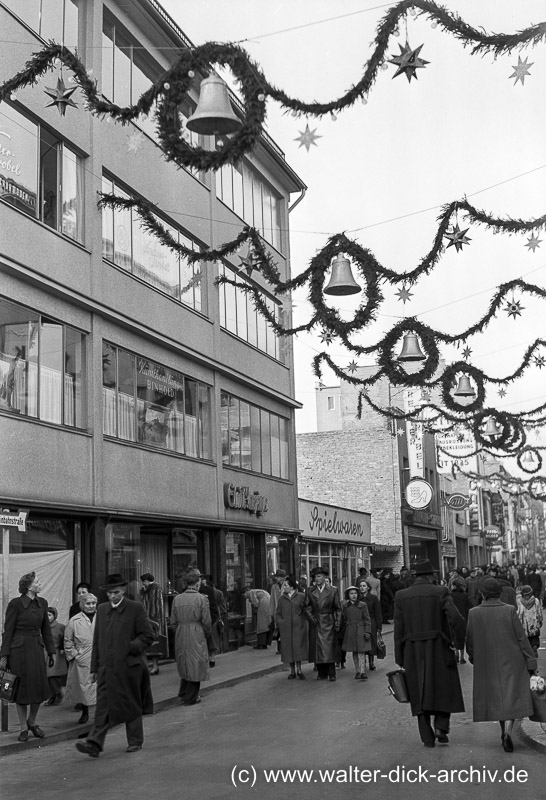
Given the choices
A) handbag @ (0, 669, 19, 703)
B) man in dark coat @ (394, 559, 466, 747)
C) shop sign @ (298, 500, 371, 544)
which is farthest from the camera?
shop sign @ (298, 500, 371, 544)

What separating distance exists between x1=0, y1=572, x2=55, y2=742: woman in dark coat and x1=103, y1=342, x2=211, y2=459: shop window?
777cm

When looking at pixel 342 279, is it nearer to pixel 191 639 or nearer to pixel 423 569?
pixel 423 569

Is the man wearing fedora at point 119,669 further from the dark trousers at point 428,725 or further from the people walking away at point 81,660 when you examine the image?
the dark trousers at point 428,725

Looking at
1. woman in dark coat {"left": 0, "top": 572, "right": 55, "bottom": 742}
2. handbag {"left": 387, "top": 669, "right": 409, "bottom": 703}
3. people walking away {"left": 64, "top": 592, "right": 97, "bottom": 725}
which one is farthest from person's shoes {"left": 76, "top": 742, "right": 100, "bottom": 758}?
handbag {"left": 387, "top": 669, "right": 409, "bottom": 703}

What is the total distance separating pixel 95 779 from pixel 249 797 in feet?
6.09

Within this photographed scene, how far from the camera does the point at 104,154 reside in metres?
20.7

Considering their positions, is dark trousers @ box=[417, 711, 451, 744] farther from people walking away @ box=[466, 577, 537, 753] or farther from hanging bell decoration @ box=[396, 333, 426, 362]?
hanging bell decoration @ box=[396, 333, 426, 362]

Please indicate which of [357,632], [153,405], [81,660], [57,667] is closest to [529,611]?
[357,632]

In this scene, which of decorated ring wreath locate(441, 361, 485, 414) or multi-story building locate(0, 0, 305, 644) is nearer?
decorated ring wreath locate(441, 361, 485, 414)

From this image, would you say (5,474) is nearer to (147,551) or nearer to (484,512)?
(147,551)

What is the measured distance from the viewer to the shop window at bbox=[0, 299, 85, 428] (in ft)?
55.7

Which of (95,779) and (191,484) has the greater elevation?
(191,484)

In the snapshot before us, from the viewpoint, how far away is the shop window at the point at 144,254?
2097cm

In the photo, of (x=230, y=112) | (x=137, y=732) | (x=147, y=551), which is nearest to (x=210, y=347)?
(x=147, y=551)
